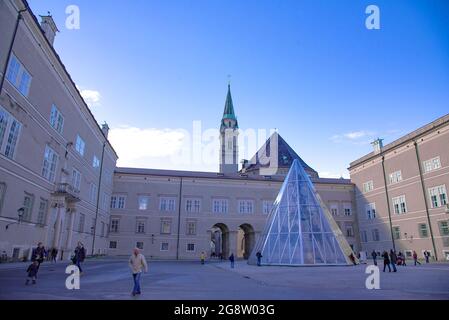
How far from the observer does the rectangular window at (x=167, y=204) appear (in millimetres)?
44969

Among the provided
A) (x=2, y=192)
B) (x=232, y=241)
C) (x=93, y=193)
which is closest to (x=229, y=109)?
(x=232, y=241)

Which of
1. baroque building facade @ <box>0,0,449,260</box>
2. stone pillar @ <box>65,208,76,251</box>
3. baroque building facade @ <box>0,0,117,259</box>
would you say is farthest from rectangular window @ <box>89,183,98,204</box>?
stone pillar @ <box>65,208,76,251</box>

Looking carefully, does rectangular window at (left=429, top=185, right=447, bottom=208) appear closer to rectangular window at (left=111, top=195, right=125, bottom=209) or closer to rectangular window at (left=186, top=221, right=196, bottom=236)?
rectangular window at (left=186, top=221, right=196, bottom=236)

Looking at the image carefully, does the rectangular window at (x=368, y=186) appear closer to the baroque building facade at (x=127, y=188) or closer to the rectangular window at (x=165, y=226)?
the baroque building facade at (x=127, y=188)

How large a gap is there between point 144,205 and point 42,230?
20.9 metres

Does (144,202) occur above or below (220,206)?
above

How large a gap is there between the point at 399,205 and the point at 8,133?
41696 millimetres

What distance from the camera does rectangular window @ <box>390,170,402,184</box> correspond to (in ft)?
131

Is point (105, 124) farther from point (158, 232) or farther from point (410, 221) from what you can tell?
point (410, 221)

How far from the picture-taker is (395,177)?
40812 mm

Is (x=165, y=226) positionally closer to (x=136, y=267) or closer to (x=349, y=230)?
(x=349, y=230)

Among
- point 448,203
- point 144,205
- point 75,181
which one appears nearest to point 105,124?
point 144,205

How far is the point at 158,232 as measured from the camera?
144 ft

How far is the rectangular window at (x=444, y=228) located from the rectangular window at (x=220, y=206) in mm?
26121
